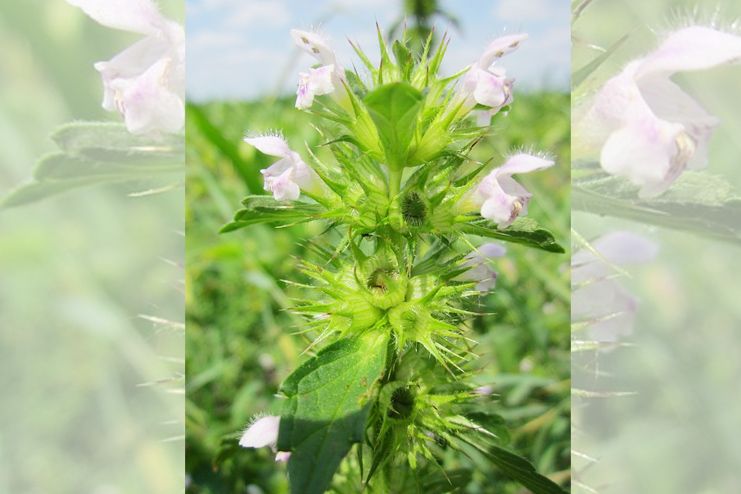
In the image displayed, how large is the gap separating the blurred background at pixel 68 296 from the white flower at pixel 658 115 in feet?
1.21

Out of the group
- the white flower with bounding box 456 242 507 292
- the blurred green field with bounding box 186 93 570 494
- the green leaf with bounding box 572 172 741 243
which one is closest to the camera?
the green leaf with bounding box 572 172 741 243

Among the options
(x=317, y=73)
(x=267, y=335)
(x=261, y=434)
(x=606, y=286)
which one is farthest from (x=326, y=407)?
(x=267, y=335)

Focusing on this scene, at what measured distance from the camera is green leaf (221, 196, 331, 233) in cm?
60

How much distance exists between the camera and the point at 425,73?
61cm

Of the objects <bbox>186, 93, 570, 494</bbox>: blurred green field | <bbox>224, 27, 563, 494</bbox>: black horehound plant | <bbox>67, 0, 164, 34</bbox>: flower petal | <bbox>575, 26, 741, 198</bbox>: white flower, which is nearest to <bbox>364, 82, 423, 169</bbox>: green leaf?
<bbox>224, 27, 563, 494</bbox>: black horehound plant

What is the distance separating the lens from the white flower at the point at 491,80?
549 millimetres

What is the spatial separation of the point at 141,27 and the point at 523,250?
1.00 m

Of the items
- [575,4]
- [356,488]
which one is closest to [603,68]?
[575,4]

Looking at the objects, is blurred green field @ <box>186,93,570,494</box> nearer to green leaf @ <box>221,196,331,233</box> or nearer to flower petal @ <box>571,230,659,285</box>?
flower petal @ <box>571,230,659,285</box>

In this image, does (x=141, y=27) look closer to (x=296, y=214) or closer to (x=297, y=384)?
(x=296, y=214)

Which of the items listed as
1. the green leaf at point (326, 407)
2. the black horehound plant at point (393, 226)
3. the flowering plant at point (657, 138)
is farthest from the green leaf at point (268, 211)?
the flowering plant at point (657, 138)

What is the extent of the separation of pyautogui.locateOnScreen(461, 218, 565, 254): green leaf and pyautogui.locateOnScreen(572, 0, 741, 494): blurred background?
0.09 metres

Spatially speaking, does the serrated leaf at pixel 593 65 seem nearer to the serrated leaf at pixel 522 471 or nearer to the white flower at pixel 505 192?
the white flower at pixel 505 192

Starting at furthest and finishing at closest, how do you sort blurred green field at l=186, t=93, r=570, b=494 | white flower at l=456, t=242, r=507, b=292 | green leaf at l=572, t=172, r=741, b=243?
1. blurred green field at l=186, t=93, r=570, b=494
2. white flower at l=456, t=242, r=507, b=292
3. green leaf at l=572, t=172, r=741, b=243
